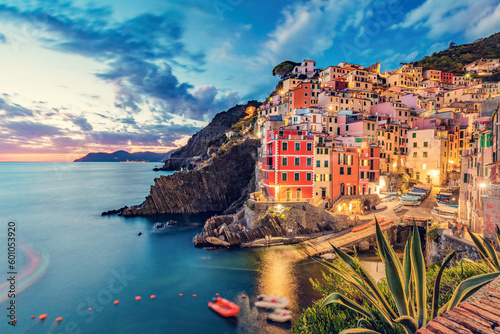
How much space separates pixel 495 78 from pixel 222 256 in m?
101

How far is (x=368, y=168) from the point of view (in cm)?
3997

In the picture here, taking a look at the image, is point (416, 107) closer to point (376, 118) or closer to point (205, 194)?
point (376, 118)

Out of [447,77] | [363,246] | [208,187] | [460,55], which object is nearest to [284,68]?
[208,187]

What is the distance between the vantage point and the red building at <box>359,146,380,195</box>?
3962 centimetres

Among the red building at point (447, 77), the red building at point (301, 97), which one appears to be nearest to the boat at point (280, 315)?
the red building at point (301, 97)

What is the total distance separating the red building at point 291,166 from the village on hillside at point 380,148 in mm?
150

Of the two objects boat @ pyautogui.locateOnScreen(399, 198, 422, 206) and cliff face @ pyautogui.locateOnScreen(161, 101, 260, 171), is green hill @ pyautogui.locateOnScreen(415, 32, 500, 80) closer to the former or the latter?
cliff face @ pyautogui.locateOnScreen(161, 101, 260, 171)

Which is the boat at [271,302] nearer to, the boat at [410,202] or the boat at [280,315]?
the boat at [280,315]

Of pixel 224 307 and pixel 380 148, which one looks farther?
pixel 380 148

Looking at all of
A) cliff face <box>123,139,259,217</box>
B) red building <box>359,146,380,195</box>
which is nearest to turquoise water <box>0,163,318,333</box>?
cliff face <box>123,139,259,217</box>

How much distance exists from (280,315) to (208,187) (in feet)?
142

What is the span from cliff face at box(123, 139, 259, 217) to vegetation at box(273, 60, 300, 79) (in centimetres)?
3549

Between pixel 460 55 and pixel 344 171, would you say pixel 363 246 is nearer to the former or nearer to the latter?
pixel 344 171

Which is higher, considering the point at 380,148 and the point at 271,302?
the point at 380,148
